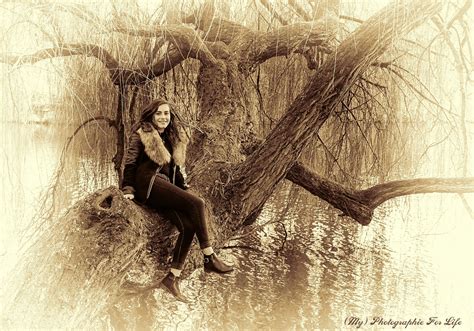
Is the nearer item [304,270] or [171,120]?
[171,120]

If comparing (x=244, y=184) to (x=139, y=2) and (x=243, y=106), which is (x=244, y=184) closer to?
(x=243, y=106)

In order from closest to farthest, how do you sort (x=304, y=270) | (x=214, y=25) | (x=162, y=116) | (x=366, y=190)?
(x=162, y=116) → (x=366, y=190) → (x=214, y=25) → (x=304, y=270)

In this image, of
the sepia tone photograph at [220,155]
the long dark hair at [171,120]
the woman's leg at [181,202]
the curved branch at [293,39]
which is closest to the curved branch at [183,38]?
the sepia tone photograph at [220,155]

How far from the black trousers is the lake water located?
23.3 inches

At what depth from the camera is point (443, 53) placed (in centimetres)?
353

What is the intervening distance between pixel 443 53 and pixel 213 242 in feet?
6.21

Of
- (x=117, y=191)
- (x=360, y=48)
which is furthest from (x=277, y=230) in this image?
(x=117, y=191)

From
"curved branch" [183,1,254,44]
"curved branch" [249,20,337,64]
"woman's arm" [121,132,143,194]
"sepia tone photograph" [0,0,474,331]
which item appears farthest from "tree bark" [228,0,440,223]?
"curved branch" [183,1,254,44]

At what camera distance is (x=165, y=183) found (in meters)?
2.72

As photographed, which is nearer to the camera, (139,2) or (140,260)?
(140,260)

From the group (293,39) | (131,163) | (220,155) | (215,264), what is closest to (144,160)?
(131,163)

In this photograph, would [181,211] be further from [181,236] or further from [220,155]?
[220,155]

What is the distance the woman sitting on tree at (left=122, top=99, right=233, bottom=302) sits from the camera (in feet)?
8.88

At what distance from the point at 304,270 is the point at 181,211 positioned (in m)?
2.07
